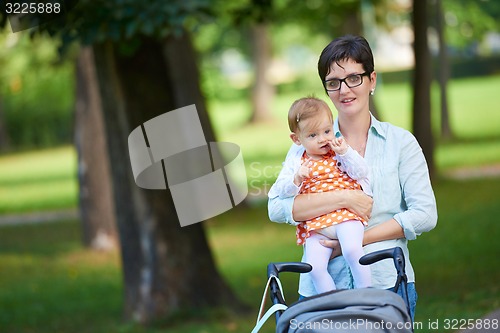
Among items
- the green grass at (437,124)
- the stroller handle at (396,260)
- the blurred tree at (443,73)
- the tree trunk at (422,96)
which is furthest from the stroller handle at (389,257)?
the blurred tree at (443,73)

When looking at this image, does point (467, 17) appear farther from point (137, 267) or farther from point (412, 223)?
point (412, 223)

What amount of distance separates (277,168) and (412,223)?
50.5 inches

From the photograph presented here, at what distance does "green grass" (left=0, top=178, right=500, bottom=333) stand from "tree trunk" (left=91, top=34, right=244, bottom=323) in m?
0.29

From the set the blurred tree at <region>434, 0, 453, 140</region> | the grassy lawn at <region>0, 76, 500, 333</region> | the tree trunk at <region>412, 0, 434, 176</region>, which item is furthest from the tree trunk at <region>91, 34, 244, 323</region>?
the blurred tree at <region>434, 0, 453, 140</region>

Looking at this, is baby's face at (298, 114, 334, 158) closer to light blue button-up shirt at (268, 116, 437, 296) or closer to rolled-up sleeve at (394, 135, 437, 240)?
light blue button-up shirt at (268, 116, 437, 296)

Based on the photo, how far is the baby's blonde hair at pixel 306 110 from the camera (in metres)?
3.98

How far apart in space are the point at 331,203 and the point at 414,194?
Answer: 0.34 m

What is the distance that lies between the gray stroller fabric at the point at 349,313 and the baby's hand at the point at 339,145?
0.60 metres

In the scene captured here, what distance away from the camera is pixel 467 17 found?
29.2 m

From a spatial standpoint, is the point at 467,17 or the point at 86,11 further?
the point at 467,17

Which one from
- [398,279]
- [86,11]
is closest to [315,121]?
[398,279]

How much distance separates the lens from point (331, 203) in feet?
13.2

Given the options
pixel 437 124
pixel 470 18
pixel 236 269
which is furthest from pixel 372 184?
pixel 437 124

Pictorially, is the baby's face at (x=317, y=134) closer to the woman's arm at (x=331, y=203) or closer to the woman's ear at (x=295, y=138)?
the woman's ear at (x=295, y=138)
